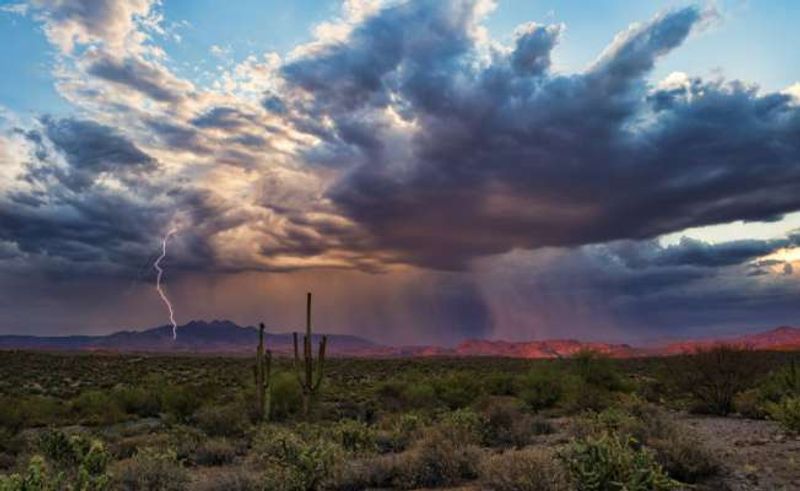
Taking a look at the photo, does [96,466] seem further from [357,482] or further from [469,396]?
[469,396]

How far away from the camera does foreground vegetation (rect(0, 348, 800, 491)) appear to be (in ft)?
37.4

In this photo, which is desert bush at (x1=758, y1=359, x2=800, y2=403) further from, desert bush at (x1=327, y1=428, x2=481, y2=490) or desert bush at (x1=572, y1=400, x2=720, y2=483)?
desert bush at (x1=327, y1=428, x2=481, y2=490)

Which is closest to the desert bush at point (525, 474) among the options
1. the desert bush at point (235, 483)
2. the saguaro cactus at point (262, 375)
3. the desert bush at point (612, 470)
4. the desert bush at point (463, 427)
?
the desert bush at point (612, 470)

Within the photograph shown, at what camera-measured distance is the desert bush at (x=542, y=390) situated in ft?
108

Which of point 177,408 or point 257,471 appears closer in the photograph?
point 257,471

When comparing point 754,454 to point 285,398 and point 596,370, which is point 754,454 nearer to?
point 285,398

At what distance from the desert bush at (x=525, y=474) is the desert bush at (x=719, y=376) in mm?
16978

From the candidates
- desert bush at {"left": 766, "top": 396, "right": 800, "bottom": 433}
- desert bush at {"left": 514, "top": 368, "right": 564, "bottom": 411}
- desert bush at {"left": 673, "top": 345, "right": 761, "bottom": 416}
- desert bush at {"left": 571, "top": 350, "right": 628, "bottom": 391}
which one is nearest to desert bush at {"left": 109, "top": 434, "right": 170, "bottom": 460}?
desert bush at {"left": 766, "top": 396, "right": 800, "bottom": 433}

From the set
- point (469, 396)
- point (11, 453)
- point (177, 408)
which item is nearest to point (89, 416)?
point (177, 408)

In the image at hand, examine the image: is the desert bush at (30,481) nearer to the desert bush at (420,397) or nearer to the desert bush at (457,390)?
the desert bush at (420,397)

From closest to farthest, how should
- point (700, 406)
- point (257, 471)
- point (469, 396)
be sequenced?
point (257, 471) → point (700, 406) → point (469, 396)

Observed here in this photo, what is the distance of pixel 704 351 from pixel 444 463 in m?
18.1

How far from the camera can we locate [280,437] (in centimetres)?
1449

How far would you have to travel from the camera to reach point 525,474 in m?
11.1
